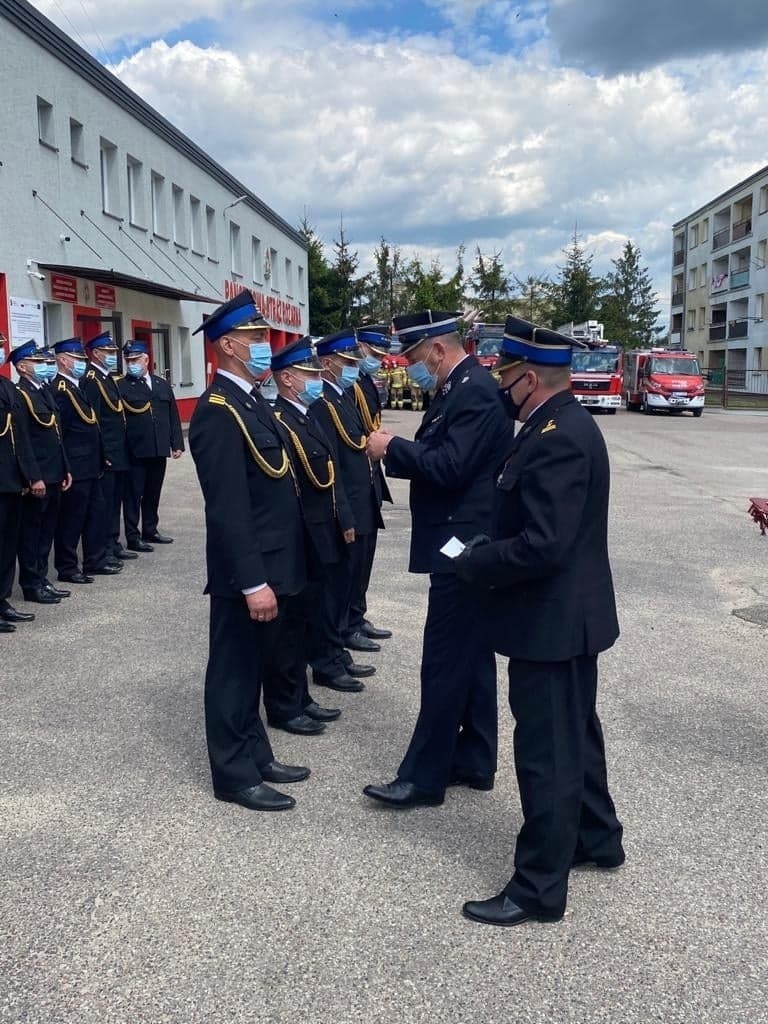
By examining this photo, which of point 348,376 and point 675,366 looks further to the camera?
point 675,366

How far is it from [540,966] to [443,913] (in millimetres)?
419

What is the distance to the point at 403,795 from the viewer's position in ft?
13.4

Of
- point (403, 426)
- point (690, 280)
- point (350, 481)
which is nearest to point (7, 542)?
point (350, 481)

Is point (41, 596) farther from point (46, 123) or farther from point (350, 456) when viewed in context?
point (46, 123)

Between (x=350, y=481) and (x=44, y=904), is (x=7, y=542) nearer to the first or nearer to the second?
(x=350, y=481)

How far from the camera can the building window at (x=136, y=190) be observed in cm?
2209

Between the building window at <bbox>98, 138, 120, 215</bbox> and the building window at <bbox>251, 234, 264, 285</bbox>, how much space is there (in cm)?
1441

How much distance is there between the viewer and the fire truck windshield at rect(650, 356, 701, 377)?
115ft

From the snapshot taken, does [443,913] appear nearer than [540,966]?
No

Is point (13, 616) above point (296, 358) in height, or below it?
below

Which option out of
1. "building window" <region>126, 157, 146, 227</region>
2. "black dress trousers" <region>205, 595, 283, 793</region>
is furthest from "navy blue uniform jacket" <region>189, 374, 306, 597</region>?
"building window" <region>126, 157, 146, 227</region>

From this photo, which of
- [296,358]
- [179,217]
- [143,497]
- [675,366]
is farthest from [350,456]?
[675,366]

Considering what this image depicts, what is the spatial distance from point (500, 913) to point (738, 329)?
63.5 metres

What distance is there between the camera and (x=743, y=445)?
901 inches
